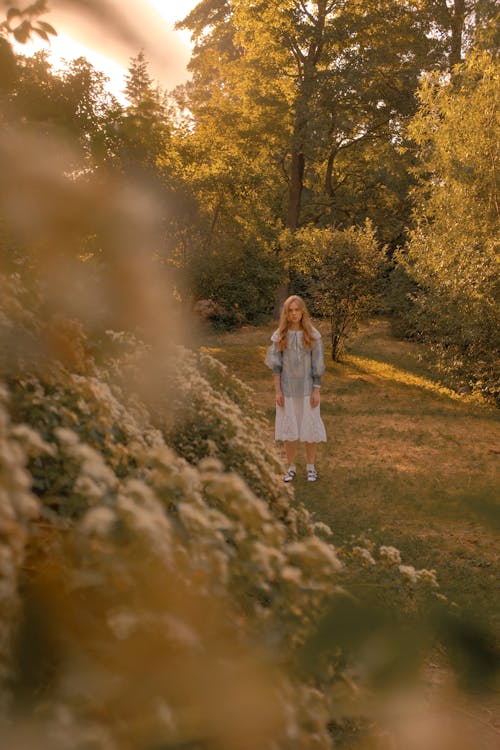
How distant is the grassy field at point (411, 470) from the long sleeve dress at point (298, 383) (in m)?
0.72

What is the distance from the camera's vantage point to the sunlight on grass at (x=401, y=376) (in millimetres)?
14713

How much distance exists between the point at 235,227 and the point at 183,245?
222 centimetres

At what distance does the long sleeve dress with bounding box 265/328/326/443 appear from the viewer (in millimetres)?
8016

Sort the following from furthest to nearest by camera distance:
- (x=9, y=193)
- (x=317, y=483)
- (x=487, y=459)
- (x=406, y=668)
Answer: (x=487, y=459)
(x=317, y=483)
(x=9, y=193)
(x=406, y=668)

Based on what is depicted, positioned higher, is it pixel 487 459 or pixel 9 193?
pixel 9 193

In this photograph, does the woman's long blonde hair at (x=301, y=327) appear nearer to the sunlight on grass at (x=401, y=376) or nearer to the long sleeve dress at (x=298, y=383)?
the long sleeve dress at (x=298, y=383)

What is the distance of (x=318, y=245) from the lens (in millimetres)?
18719

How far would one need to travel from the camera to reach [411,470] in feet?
29.4

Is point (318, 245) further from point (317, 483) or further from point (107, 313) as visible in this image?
point (107, 313)

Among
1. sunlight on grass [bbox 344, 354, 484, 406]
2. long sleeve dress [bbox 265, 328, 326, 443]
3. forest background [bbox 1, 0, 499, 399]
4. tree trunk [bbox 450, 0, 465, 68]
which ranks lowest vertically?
sunlight on grass [bbox 344, 354, 484, 406]

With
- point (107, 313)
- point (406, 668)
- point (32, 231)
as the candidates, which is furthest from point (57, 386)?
point (406, 668)

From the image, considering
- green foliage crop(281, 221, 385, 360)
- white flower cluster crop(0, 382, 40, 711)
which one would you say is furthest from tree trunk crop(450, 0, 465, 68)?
white flower cluster crop(0, 382, 40, 711)

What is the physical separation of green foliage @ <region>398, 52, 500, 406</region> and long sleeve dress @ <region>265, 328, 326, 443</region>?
21.2 feet

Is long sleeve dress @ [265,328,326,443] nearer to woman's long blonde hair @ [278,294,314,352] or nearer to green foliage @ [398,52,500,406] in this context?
woman's long blonde hair @ [278,294,314,352]
